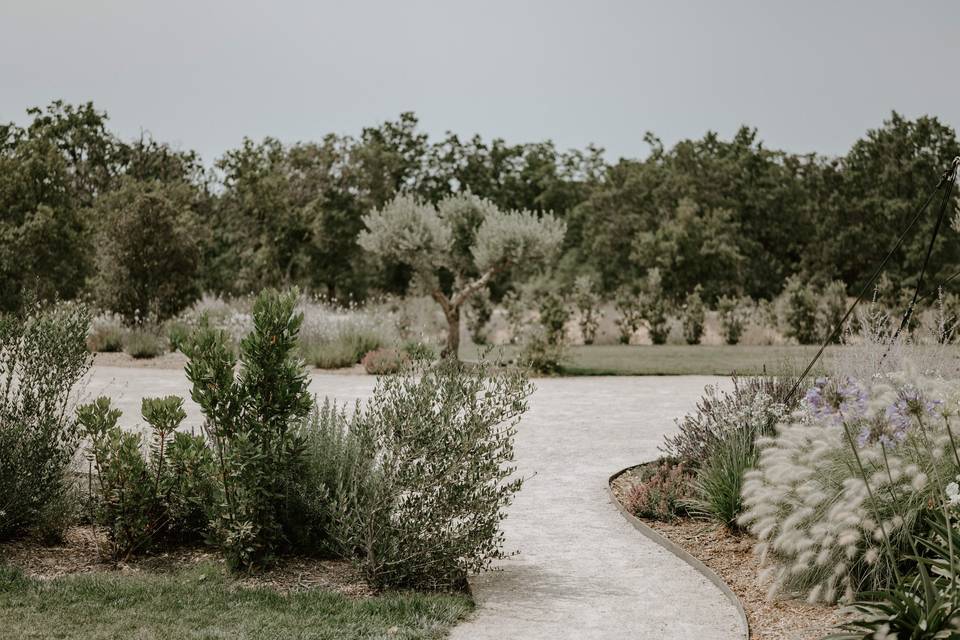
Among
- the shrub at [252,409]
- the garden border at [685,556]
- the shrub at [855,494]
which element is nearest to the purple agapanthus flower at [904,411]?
the shrub at [855,494]

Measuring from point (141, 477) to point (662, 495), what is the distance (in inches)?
138

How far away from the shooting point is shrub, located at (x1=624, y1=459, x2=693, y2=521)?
20.7 feet

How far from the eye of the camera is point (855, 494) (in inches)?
174

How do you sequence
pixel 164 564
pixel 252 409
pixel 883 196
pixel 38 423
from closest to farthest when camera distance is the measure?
pixel 252 409
pixel 164 564
pixel 38 423
pixel 883 196

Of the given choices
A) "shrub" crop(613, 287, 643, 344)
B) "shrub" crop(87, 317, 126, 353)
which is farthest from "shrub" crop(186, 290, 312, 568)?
"shrub" crop(613, 287, 643, 344)

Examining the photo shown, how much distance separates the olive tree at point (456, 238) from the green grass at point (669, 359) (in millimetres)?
1767

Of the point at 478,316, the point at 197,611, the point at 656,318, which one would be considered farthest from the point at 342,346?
the point at 197,611

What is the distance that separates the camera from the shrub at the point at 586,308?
22250 mm

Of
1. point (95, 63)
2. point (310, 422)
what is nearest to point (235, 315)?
point (95, 63)

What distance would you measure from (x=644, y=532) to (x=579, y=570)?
948mm

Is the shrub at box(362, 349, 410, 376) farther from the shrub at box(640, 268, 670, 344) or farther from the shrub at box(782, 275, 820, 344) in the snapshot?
the shrub at box(782, 275, 820, 344)

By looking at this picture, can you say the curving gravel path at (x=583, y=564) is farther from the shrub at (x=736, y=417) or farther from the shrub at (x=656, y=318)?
the shrub at (x=656, y=318)

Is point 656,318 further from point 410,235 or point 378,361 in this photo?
point 378,361

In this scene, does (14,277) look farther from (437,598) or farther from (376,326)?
(437,598)
